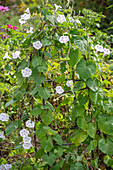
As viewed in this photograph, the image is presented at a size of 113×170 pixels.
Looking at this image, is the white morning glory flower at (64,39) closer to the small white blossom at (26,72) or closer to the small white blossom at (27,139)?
the small white blossom at (26,72)

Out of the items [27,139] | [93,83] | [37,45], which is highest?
[37,45]

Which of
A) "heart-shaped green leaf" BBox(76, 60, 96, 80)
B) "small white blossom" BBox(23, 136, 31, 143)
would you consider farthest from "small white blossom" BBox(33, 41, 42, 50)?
"small white blossom" BBox(23, 136, 31, 143)

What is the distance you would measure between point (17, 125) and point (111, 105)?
0.57 meters

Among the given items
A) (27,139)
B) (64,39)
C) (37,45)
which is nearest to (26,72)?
(37,45)

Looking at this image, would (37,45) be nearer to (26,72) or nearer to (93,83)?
(26,72)

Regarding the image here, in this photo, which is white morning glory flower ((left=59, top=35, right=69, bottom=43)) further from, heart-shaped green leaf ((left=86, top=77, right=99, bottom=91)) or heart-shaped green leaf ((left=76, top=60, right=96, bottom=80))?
heart-shaped green leaf ((left=86, top=77, right=99, bottom=91))

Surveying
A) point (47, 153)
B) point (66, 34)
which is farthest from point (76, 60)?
point (47, 153)

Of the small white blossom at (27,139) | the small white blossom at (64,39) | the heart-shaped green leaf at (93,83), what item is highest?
the small white blossom at (64,39)

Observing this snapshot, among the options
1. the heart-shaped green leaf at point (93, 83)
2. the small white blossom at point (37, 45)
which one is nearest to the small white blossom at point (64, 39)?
the small white blossom at point (37, 45)

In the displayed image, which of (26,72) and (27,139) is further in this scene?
(27,139)

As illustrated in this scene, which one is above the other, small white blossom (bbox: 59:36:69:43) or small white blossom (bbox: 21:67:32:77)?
small white blossom (bbox: 59:36:69:43)

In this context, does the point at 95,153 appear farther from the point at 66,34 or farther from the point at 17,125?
the point at 66,34

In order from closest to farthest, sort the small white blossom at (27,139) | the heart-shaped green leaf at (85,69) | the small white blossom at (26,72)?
the heart-shaped green leaf at (85,69)
the small white blossom at (26,72)
the small white blossom at (27,139)

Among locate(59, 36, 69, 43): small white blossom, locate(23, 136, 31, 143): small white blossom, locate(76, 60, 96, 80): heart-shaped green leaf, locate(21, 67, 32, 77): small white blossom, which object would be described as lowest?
locate(23, 136, 31, 143): small white blossom
